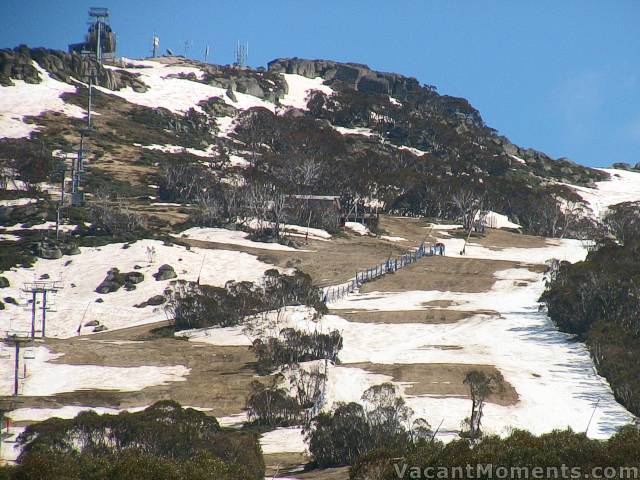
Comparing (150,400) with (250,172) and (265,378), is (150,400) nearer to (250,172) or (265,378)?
(265,378)

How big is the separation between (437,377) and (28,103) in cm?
10549

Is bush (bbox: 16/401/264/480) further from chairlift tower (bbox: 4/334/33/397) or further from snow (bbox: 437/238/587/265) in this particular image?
snow (bbox: 437/238/587/265)

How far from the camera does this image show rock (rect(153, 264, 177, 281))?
74375 millimetres

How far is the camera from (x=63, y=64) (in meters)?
160

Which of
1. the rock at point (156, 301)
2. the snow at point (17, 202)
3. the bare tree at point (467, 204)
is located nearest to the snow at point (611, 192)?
the bare tree at point (467, 204)

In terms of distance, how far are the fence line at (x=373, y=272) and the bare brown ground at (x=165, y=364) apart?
1412cm

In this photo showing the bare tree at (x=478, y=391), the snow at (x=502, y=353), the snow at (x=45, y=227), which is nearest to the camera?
the bare tree at (x=478, y=391)

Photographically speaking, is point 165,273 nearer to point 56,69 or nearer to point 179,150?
point 179,150

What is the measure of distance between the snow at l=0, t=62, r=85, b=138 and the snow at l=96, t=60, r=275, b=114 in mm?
11353

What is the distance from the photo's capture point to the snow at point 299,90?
180 m

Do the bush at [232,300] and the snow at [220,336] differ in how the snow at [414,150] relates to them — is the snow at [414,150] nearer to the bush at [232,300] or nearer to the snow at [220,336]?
the bush at [232,300]

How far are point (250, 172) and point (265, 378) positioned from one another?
65.2 metres

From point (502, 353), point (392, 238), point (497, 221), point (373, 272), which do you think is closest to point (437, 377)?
point (502, 353)

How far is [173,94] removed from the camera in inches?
6658
